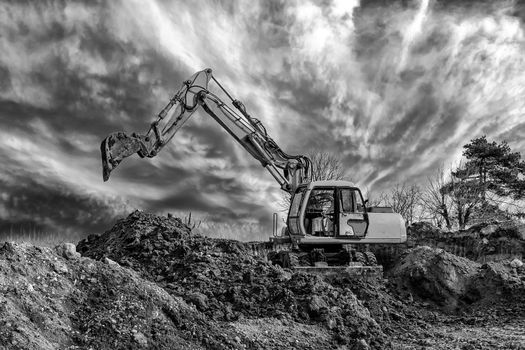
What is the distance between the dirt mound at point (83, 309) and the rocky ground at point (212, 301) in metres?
0.01

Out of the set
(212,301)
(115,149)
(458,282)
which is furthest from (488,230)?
(212,301)

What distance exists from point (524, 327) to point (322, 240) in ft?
16.1

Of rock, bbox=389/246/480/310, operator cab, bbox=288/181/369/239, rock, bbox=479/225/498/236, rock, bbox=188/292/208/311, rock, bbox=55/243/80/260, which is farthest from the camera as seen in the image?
rock, bbox=479/225/498/236

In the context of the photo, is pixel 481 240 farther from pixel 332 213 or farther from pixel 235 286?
pixel 235 286

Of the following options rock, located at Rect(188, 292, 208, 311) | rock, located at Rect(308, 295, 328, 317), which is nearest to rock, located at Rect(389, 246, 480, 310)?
rock, located at Rect(308, 295, 328, 317)

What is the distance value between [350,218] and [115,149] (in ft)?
19.3

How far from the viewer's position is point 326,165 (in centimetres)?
2917

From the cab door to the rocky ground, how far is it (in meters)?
1.35

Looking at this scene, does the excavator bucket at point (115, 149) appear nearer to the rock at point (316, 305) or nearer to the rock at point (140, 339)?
the rock at point (316, 305)

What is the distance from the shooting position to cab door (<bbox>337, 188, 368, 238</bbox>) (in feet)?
42.3

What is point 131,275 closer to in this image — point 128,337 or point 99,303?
point 99,303

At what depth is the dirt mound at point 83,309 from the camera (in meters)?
4.90

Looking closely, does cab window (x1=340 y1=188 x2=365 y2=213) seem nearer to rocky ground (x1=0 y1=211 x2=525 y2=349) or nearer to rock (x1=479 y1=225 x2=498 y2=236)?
rocky ground (x1=0 y1=211 x2=525 y2=349)

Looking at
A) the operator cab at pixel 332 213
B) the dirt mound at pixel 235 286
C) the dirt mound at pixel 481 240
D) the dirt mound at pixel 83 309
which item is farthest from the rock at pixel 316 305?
the dirt mound at pixel 481 240
